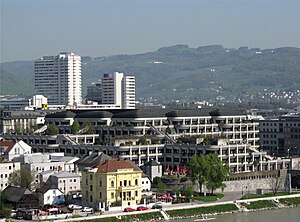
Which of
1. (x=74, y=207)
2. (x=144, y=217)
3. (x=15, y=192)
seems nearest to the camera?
(x=144, y=217)

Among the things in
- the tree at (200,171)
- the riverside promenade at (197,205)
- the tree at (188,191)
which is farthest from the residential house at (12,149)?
the riverside promenade at (197,205)

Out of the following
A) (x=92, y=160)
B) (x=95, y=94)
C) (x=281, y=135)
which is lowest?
(x=92, y=160)

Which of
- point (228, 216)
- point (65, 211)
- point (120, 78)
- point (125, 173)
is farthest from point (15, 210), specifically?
point (120, 78)

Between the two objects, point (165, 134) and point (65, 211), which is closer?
point (65, 211)

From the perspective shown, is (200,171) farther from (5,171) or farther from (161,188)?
(5,171)

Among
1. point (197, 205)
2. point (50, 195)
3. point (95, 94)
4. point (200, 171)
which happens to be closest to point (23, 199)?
point (50, 195)

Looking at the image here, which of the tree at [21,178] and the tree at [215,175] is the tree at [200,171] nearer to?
the tree at [215,175]

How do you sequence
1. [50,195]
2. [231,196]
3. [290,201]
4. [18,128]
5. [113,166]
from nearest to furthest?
1. [113,166]
2. [50,195]
3. [290,201]
4. [231,196]
5. [18,128]

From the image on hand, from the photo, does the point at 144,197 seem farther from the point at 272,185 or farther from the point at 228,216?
the point at 272,185

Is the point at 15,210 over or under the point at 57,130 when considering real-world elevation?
under
